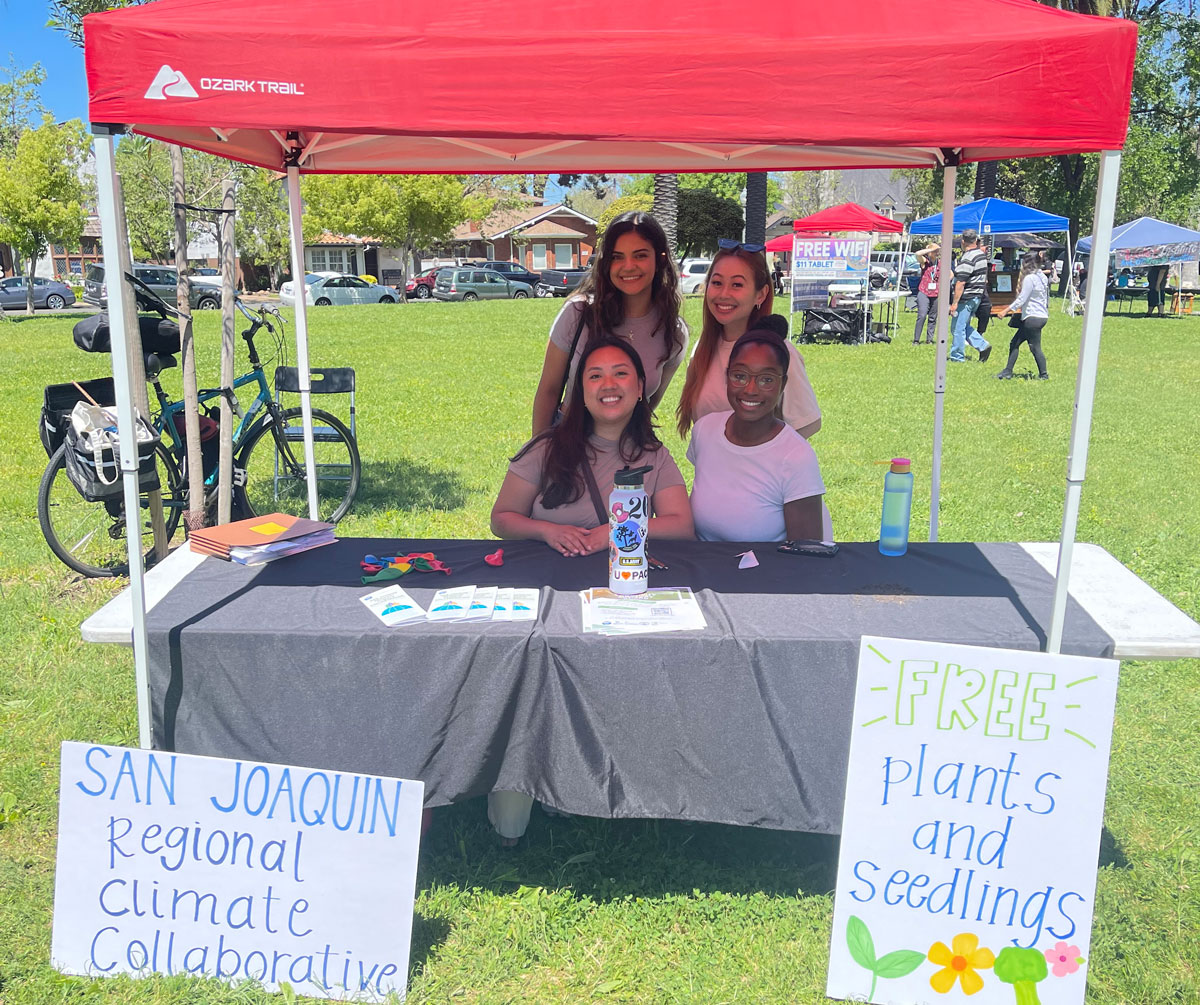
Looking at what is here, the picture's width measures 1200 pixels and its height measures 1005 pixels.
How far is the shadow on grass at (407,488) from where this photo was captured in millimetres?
6481

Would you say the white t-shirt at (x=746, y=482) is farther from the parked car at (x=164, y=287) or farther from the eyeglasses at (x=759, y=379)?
the parked car at (x=164, y=287)

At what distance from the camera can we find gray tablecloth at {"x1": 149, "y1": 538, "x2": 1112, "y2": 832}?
7.96 ft

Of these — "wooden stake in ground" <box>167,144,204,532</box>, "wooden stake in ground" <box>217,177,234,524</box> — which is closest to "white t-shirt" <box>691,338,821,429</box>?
"wooden stake in ground" <box>217,177,234,524</box>

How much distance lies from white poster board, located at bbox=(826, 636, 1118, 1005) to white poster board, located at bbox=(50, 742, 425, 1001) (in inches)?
43.8

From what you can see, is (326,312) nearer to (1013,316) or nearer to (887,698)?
(1013,316)

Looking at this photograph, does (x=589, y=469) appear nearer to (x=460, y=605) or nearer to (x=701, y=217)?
(x=460, y=605)

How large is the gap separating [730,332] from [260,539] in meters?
A: 1.80

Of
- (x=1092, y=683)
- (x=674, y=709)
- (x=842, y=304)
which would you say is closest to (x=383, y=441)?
(x=674, y=709)

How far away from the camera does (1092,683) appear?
88.7 inches

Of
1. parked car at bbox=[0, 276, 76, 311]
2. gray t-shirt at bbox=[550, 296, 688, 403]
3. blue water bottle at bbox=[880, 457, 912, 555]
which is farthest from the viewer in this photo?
parked car at bbox=[0, 276, 76, 311]

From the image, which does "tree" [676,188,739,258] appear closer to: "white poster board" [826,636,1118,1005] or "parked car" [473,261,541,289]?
"parked car" [473,261,541,289]

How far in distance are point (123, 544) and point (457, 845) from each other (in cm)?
354

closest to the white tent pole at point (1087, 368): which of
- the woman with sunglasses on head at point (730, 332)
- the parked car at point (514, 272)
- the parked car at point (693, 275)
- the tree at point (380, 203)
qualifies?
the woman with sunglasses on head at point (730, 332)

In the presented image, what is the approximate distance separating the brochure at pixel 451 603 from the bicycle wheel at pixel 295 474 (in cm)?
273
